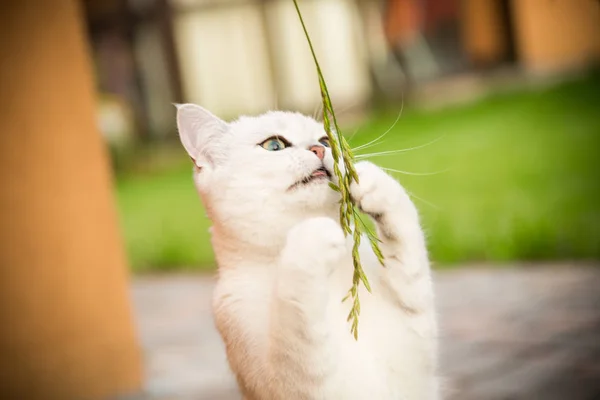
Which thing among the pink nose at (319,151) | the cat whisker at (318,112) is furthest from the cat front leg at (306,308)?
the cat whisker at (318,112)

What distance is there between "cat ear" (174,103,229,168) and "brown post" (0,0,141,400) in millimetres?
1661

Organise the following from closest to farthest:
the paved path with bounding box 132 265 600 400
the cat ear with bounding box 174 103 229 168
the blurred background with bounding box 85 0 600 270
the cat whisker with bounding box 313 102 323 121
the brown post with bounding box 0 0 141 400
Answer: the cat ear with bounding box 174 103 229 168 → the cat whisker with bounding box 313 102 323 121 → the paved path with bounding box 132 265 600 400 → the brown post with bounding box 0 0 141 400 → the blurred background with bounding box 85 0 600 270

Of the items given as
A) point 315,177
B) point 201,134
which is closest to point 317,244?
point 315,177

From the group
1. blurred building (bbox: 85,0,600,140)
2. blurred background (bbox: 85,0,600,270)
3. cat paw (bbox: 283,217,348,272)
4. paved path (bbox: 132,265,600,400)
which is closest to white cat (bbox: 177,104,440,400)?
cat paw (bbox: 283,217,348,272)

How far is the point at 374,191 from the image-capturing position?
3.41ft

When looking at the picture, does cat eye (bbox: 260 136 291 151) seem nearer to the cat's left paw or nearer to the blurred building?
the cat's left paw

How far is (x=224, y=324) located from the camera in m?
1.11

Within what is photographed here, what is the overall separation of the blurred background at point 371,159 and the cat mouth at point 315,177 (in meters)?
0.12

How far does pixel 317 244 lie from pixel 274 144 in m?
0.24

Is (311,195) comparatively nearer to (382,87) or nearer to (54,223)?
(54,223)

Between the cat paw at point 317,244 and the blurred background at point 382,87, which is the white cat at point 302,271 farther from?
the blurred background at point 382,87

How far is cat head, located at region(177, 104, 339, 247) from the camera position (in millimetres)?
1046

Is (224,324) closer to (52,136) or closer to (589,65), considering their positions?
(52,136)

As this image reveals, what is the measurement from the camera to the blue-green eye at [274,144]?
1.10m
